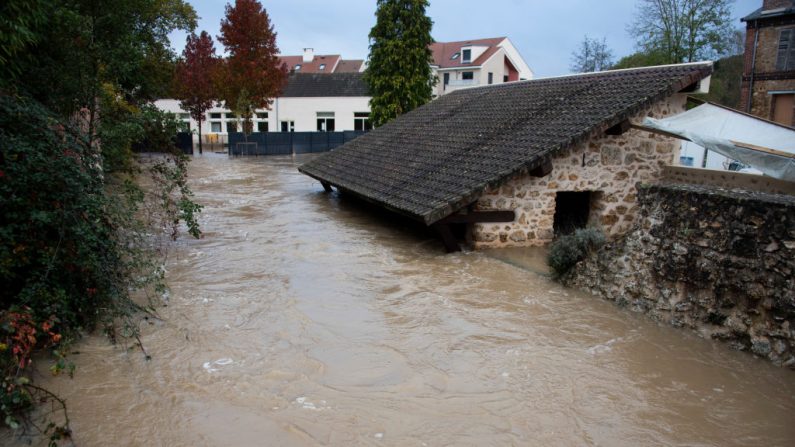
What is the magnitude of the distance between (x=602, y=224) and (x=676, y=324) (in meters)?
4.66

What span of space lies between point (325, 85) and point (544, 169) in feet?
125

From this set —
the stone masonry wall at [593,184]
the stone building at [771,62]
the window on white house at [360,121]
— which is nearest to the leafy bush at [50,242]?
the stone masonry wall at [593,184]

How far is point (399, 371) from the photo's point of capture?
6.16m

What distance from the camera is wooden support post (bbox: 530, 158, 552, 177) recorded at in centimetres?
1047

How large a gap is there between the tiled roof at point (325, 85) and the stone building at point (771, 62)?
26.3m

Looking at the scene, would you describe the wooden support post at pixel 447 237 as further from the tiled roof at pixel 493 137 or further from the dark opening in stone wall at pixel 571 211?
the dark opening in stone wall at pixel 571 211

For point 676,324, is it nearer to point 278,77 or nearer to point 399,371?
point 399,371

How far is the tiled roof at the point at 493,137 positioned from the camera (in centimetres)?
1044

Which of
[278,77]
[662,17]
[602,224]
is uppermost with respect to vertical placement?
[662,17]

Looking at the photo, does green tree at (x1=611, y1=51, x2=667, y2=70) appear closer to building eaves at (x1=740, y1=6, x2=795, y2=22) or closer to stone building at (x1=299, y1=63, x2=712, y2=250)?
building eaves at (x1=740, y1=6, x2=795, y2=22)

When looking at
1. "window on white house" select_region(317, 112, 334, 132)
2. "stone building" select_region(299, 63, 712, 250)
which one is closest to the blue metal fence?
"window on white house" select_region(317, 112, 334, 132)

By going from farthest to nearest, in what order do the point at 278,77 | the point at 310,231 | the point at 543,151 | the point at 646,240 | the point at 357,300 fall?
1. the point at 278,77
2. the point at 310,231
3. the point at 543,151
4. the point at 357,300
5. the point at 646,240

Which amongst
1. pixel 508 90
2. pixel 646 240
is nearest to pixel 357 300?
pixel 646 240

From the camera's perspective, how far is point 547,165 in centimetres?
1050
